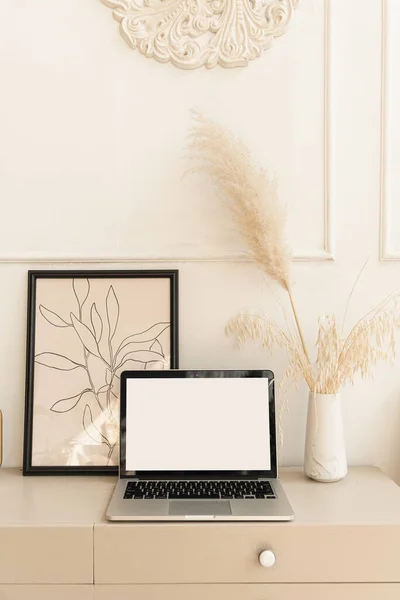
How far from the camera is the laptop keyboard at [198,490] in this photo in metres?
1.28

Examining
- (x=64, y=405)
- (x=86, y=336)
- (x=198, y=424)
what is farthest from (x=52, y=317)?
(x=198, y=424)

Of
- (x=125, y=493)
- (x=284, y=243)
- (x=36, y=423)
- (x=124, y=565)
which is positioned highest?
(x=284, y=243)

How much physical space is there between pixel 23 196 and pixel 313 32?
0.88 metres

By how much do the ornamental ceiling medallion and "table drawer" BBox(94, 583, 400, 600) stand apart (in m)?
1.25

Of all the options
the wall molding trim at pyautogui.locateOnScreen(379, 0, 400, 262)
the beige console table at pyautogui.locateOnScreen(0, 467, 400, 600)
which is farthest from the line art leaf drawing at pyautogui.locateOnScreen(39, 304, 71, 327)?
the wall molding trim at pyautogui.locateOnScreen(379, 0, 400, 262)

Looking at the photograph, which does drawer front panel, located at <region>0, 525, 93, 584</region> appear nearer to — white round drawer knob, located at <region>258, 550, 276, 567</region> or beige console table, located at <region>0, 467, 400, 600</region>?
beige console table, located at <region>0, 467, 400, 600</region>

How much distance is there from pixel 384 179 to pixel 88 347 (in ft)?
2.95

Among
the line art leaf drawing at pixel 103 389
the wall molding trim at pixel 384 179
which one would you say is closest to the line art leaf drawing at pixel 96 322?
the line art leaf drawing at pixel 103 389

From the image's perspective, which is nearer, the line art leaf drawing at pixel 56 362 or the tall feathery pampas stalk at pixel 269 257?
the tall feathery pampas stalk at pixel 269 257

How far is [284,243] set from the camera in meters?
1.44

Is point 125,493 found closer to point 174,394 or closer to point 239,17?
point 174,394

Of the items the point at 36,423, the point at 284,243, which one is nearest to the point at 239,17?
the point at 284,243

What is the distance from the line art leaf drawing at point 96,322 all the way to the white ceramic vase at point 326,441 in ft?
1.88

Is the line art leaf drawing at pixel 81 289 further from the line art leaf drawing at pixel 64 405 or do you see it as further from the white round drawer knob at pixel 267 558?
the white round drawer knob at pixel 267 558
